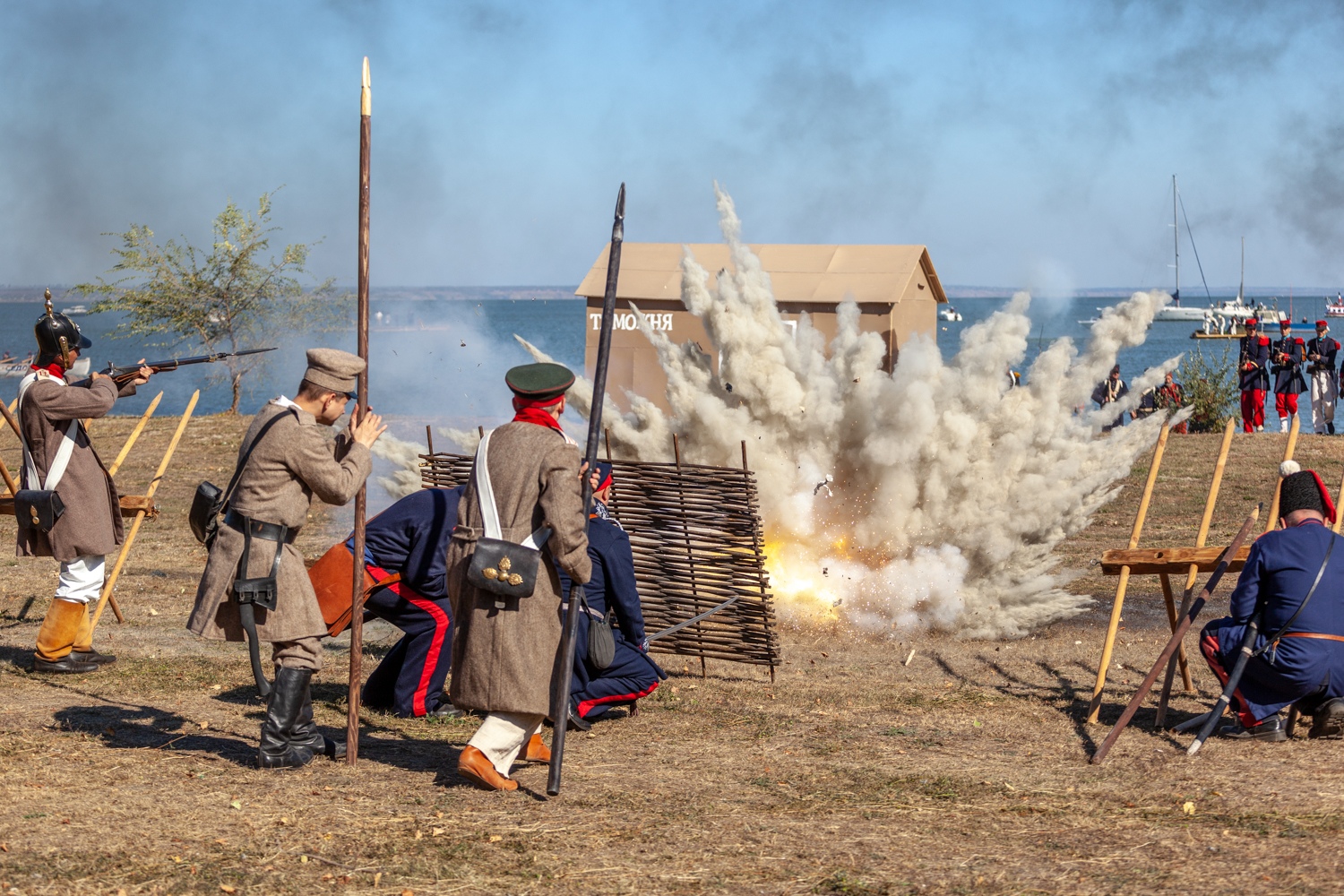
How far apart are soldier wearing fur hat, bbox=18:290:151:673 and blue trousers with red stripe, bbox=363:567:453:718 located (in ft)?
5.99

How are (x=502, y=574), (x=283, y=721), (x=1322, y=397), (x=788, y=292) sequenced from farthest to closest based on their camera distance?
(x=1322, y=397) < (x=788, y=292) < (x=283, y=721) < (x=502, y=574)

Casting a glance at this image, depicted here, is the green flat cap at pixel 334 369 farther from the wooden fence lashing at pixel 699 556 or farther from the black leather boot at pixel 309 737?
the wooden fence lashing at pixel 699 556

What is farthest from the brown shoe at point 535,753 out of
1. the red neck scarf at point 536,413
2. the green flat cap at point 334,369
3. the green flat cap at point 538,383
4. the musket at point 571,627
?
the green flat cap at point 334,369

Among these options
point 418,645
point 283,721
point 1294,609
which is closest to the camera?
point 283,721

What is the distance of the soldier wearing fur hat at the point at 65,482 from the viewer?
724cm

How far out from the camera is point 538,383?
5258mm

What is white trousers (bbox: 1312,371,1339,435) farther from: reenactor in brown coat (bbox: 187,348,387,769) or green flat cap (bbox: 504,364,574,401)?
reenactor in brown coat (bbox: 187,348,387,769)

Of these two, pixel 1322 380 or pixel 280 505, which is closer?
pixel 280 505

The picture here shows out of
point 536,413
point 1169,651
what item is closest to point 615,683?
point 536,413

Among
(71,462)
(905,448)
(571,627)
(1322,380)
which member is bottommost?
(571,627)

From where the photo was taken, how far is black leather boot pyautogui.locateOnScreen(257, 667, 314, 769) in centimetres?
548

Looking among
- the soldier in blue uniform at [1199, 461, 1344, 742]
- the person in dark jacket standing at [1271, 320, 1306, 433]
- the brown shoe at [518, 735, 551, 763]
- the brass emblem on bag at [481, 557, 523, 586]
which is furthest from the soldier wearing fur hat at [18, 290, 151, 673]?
the person in dark jacket standing at [1271, 320, 1306, 433]

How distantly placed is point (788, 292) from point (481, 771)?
1044cm

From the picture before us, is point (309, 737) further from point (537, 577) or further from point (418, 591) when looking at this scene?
point (537, 577)
